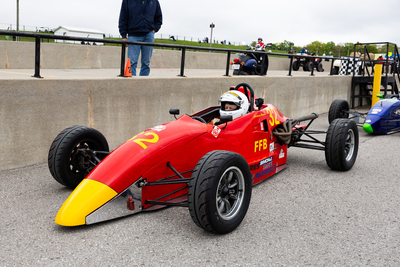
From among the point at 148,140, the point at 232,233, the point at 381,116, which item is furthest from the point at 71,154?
the point at 381,116

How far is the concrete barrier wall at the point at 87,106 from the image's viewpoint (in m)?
5.12

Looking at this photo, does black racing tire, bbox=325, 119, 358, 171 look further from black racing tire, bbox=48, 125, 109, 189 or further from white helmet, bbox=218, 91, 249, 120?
black racing tire, bbox=48, 125, 109, 189

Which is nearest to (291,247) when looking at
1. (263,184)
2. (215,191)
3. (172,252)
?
(215,191)

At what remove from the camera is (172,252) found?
10.1 feet

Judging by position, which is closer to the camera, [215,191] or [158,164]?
Answer: [215,191]

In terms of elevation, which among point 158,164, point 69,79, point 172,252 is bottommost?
point 172,252

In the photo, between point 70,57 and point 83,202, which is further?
point 70,57

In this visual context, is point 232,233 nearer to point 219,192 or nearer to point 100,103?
point 219,192

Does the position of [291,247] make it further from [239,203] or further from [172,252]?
[172,252]

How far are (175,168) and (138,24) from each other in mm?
4690

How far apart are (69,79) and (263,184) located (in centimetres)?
324

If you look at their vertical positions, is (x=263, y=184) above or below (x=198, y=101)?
below

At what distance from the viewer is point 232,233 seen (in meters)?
3.48

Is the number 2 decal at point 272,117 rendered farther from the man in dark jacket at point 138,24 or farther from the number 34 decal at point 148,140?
the man in dark jacket at point 138,24
